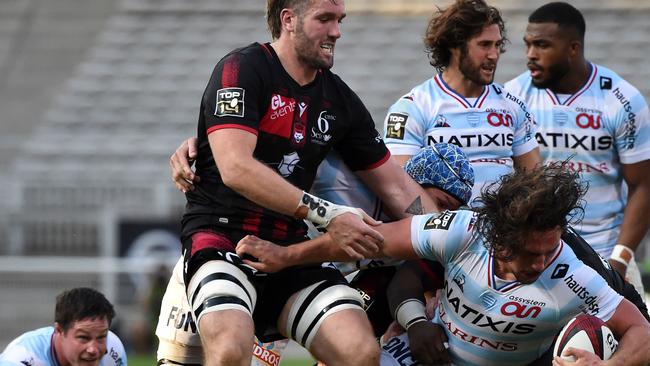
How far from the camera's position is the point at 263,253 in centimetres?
518

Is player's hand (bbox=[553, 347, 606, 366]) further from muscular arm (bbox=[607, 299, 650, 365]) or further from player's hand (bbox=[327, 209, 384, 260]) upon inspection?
player's hand (bbox=[327, 209, 384, 260])

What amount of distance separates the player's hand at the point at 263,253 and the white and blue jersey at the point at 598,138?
2.66 meters

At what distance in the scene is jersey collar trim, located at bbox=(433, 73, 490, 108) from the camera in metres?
6.64

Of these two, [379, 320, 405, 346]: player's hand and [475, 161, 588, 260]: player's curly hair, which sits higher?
[475, 161, 588, 260]: player's curly hair

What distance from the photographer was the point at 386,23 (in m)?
20.5

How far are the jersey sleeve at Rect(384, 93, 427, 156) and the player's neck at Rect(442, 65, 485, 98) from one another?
0.85 feet

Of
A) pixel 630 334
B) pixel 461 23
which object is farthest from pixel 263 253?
pixel 461 23

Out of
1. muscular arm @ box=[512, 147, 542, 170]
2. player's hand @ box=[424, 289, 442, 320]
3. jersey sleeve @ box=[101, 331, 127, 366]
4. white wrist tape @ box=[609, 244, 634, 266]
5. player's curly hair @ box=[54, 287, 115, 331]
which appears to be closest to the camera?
player's hand @ box=[424, 289, 442, 320]

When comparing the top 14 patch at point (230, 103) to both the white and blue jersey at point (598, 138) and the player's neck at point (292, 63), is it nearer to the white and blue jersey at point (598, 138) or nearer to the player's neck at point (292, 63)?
the player's neck at point (292, 63)

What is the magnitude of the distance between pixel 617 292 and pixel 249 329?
6.20 feet

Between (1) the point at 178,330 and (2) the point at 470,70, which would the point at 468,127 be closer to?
(2) the point at 470,70

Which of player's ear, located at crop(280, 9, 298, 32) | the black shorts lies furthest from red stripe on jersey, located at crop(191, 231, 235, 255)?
player's ear, located at crop(280, 9, 298, 32)

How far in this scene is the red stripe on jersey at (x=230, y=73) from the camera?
5270mm

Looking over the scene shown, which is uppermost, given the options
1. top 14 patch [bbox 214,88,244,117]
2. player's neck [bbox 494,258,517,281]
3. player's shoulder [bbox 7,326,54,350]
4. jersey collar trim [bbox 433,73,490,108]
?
top 14 patch [bbox 214,88,244,117]
